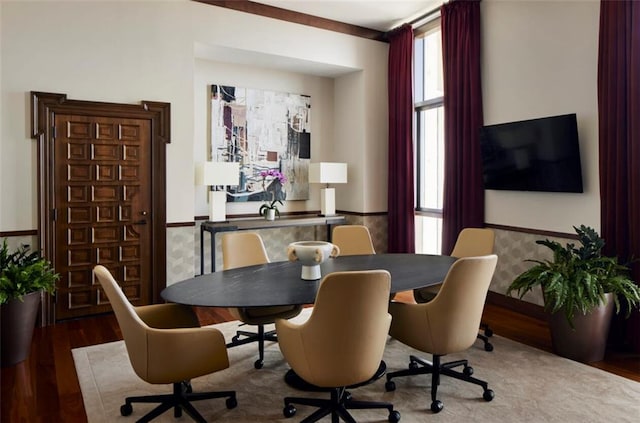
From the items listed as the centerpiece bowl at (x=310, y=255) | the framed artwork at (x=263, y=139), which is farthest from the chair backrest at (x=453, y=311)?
the framed artwork at (x=263, y=139)

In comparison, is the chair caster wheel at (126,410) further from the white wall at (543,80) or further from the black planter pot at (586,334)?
the white wall at (543,80)

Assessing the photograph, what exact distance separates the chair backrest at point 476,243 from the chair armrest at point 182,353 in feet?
7.78

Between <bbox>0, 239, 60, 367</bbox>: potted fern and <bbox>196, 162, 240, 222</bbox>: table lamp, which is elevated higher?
<bbox>196, 162, 240, 222</bbox>: table lamp

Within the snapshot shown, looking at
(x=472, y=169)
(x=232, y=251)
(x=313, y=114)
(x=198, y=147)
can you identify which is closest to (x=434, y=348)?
(x=232, y=251)

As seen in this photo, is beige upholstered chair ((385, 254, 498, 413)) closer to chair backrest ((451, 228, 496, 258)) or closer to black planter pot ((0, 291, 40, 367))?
chair backrest ((451, 228, 496, 258))

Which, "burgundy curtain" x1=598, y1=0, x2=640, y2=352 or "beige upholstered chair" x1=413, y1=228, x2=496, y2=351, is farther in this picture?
"beige upholstered chair" x1=413, y1=228, x2=496, y2=351

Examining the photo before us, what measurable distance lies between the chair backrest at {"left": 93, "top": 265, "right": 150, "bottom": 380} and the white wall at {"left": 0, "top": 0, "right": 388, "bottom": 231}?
8.16ft

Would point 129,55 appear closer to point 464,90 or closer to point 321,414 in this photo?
point 464,90

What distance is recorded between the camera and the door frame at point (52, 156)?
13.6 ft

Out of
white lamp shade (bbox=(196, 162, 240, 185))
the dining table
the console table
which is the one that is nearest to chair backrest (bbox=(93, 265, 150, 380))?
the dining table

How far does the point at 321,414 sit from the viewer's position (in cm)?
240

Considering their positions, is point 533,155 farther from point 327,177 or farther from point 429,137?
point 327,177

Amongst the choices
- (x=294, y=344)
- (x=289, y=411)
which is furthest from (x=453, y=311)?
(x=289, y=411)

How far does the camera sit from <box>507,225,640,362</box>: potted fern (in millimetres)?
3225
